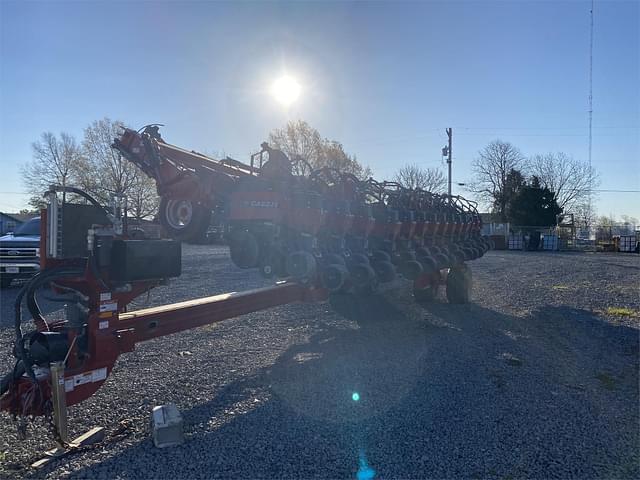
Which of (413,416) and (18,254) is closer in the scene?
(413,416)

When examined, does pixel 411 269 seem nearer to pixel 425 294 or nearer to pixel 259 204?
pixel 425 294

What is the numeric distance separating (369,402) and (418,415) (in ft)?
1.67

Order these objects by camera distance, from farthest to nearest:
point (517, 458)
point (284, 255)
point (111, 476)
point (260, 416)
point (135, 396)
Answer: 1. point (284, 255)
2. point (135, 396)
3. point (260, 416)
4. point (517, 458)
5. point (111, 476)

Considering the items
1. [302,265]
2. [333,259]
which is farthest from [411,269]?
[302,265]

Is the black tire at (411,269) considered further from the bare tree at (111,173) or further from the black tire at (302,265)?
the bare tree at (111,173)

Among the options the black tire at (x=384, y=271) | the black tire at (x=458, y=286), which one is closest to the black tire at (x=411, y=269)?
the black tire at (x=384, y=271)

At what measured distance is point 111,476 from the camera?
324cm

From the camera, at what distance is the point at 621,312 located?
9.41 meters

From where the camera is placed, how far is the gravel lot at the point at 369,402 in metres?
3.45

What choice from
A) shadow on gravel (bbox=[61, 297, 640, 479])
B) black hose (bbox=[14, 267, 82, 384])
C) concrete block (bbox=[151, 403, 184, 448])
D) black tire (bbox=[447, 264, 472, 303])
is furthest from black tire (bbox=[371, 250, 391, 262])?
black hose (bbox=[14, 267, 82, 384])

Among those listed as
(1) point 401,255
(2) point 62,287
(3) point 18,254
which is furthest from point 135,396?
(3) point 18,254

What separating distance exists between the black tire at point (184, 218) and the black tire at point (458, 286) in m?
6.03

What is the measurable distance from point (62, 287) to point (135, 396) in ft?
4.42

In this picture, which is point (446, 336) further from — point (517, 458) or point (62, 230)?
point (62, 230)
